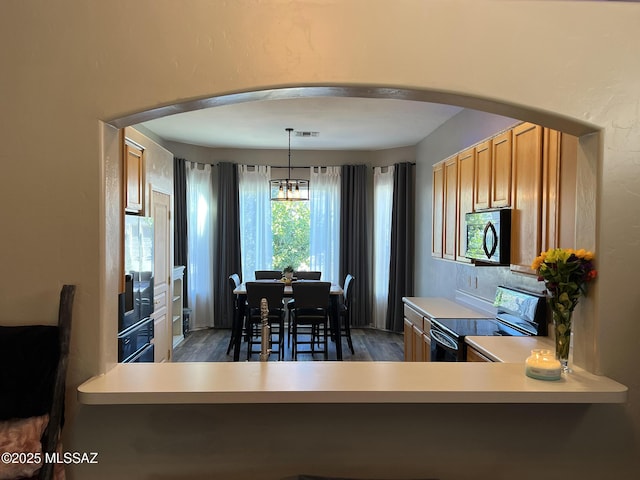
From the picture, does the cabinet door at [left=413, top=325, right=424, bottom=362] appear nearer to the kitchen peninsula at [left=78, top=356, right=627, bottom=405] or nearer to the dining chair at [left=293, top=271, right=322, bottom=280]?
the kitchen peninsula at [left=78, top=356, right=627, bottom=405]

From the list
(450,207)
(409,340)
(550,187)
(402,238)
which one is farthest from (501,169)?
(402,238)

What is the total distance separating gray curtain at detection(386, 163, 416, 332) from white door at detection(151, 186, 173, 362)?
322 centimetres

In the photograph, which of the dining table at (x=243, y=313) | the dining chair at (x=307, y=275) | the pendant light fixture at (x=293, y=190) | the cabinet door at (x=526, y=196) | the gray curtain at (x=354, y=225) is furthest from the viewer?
the gray curtain at (x=354, y=225)

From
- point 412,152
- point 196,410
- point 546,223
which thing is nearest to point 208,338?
point 412,152

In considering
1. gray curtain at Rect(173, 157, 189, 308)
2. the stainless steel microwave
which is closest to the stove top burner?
the stainless steel microwave

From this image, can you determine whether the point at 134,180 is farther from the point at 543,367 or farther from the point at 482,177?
the point at 543,367

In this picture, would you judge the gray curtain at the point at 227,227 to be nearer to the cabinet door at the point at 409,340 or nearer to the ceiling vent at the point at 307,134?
the ceiling vent at the point at 307,134

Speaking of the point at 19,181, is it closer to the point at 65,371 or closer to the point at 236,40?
the point at 65,371

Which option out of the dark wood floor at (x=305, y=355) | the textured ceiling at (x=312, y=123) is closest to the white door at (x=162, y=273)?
the dark wood floor at (x=305, y=355)

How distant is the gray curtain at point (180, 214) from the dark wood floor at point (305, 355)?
3.78 feet

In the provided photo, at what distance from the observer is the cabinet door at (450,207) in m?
3.41

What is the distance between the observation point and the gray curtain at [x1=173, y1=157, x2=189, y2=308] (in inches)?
231

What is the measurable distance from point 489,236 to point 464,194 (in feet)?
2.28

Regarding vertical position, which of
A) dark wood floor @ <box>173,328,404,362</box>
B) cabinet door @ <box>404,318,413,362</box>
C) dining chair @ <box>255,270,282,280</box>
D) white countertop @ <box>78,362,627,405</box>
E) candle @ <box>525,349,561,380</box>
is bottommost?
dark wood floor @ <box>173,328,404,362</box>
